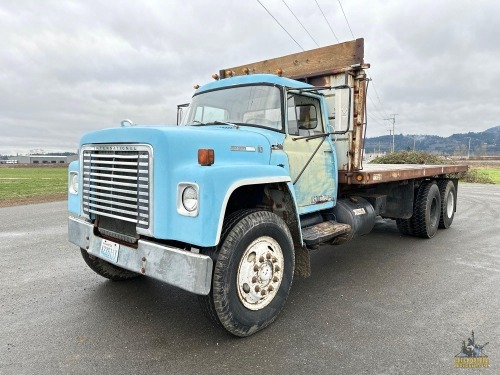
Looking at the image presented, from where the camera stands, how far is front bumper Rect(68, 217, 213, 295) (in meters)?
2.71

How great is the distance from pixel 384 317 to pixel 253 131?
7.62 feet

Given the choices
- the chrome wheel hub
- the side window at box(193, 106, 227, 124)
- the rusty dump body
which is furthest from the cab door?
the chrome wheel hub

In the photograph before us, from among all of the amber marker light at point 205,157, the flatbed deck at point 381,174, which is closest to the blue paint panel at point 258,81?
the flatbed deck at point 381,174

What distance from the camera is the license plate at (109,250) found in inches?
130

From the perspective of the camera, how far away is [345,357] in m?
2.83

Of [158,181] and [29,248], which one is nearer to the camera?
[158,181]

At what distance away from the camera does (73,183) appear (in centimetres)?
407

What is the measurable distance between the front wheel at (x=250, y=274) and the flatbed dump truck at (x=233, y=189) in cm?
1

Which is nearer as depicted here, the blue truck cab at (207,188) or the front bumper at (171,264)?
the front bumper at (171,264)

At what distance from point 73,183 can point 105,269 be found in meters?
1.09

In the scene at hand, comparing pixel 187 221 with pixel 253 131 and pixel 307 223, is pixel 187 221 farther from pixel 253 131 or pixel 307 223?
pixel 307 223

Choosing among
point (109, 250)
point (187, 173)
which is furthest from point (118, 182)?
point (187, 173)

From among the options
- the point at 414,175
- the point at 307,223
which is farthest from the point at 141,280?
the point at 414,175

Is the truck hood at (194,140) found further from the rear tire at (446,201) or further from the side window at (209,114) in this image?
the rear tire at (446,201)
